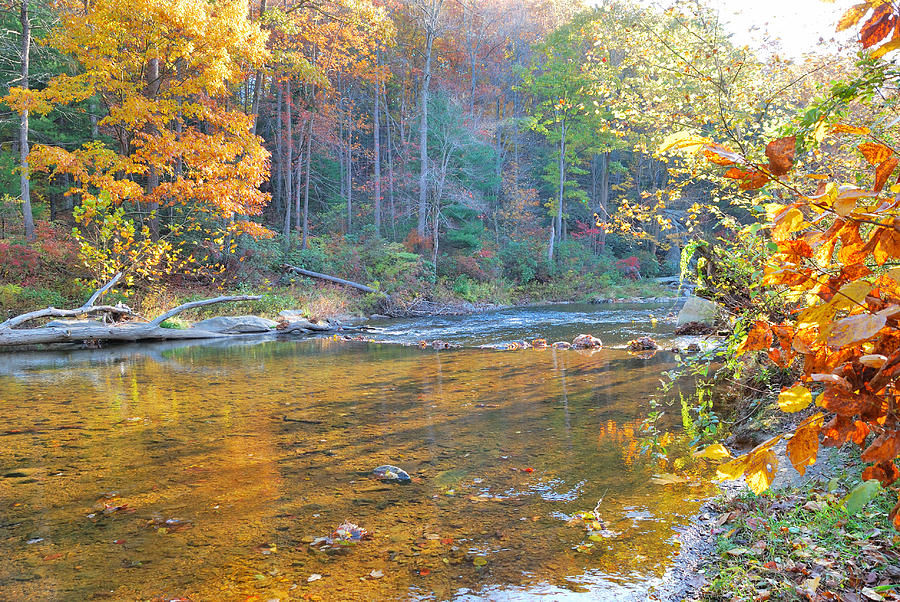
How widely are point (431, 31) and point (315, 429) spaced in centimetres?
2299

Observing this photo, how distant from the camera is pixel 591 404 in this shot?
6.52 metres

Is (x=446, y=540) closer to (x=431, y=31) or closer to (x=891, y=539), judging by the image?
(x=891, y=539)

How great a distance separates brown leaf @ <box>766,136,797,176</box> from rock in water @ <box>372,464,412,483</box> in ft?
12.1

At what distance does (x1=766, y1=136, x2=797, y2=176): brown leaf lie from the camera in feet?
3.21

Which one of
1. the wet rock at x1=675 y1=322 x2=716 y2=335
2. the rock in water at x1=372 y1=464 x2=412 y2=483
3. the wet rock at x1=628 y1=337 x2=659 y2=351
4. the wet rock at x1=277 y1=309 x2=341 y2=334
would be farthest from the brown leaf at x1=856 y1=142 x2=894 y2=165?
the wet rock at x1=277 y1=309 x2=341 y2=334

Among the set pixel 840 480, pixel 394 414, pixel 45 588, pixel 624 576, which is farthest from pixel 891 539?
pixel 394 414

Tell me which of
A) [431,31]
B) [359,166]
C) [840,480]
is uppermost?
[431,31]

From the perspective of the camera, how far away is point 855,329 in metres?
0.83

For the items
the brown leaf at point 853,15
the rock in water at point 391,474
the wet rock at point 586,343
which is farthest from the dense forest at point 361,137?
the rock in water at point 391,474

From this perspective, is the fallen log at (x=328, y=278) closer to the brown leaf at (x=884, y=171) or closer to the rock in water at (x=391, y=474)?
the rock in water at (x=391, y=474)

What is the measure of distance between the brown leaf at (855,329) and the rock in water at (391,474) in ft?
12.2

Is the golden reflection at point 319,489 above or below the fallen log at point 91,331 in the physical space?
below

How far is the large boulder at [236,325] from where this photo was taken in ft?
46.8

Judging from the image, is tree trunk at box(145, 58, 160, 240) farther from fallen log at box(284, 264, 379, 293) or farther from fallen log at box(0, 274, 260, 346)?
fallen log at box(284, 264, 379, 293)
